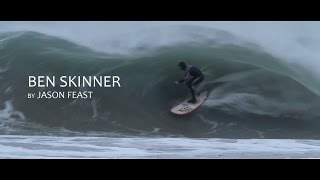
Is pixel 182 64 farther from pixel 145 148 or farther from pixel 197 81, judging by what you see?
pixel 145 148

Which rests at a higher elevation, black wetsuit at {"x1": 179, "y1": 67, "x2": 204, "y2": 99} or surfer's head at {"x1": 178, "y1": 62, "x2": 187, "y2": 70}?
surfer's head at {"x1": 178, "y1": 62, "x2": 187, "y2": 70}

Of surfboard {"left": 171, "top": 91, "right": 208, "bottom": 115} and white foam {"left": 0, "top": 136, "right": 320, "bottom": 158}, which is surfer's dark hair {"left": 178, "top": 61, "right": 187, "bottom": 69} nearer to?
surfboard {"left": 171, "top": 91, "right": 208, "bottom": 115}

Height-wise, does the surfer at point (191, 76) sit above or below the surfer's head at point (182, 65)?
below

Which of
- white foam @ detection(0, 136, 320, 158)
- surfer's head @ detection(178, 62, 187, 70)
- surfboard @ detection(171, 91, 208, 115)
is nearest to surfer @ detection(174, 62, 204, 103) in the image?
surfer's head @ detection(178, 62, 187, 70)

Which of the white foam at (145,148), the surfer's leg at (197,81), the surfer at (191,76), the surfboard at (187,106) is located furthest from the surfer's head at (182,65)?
the white foam at (145,148)

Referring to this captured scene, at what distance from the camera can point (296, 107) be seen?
21.6ft

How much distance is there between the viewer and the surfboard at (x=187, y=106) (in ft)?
21.3

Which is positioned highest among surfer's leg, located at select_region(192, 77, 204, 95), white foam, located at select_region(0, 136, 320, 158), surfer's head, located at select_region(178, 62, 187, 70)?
surfer's head, located at select_region(178, 62, 187, 70)

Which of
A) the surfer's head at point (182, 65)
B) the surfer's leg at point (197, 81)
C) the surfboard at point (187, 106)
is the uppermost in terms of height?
the surfer's head at point (182, 65)

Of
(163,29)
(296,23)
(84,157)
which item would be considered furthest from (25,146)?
(296,23)

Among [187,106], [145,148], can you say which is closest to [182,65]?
[187,106]

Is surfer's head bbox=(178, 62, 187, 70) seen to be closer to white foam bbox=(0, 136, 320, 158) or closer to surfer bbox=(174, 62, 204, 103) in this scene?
surfer bbox=(174, 62, 204, 103)

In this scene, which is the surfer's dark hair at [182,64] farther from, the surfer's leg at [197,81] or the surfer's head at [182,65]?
the surfer's leg at [197,81]

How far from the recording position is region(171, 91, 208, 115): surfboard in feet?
21.3
